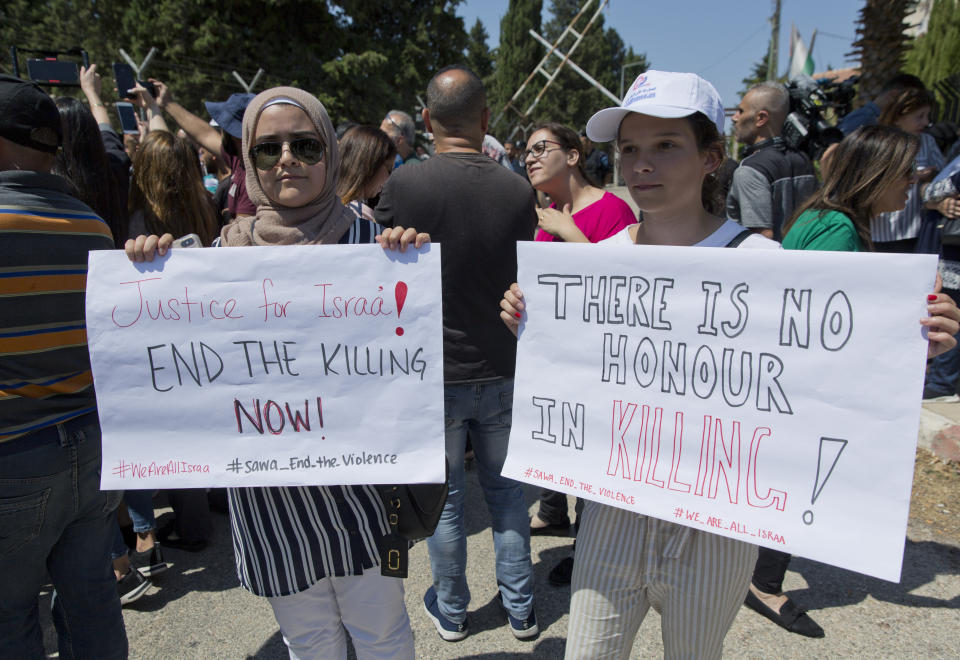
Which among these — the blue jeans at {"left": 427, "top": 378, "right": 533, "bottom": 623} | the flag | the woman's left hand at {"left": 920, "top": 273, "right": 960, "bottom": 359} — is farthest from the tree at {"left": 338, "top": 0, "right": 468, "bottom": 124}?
the woman's left hand at {"left": 920, "top": 273, "right": 960, "bottom": 359}

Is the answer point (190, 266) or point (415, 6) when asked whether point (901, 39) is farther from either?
point (415, 6)

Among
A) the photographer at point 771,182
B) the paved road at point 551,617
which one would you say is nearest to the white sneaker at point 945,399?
the paved road at point 551,617

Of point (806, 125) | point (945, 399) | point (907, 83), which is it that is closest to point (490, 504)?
point (806, 125)

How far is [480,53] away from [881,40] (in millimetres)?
54281

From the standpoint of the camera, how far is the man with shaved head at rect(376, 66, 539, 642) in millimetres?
2141

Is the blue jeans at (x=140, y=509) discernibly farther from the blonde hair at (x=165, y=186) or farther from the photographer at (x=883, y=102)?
the photographer at (x=883, y=102)

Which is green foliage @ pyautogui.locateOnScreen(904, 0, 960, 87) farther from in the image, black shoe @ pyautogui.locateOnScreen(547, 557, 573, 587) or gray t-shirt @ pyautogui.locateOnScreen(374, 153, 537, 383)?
black shoe @ pyautogui.locateOnScreen(547, 557, 573, 587)

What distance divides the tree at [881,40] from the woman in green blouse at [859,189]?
7678mm

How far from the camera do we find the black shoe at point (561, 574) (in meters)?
2.76

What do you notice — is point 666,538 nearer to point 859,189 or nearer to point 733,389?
point 733,389

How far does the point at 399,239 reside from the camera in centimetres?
153

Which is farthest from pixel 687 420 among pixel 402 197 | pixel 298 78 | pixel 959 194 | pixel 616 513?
pixel 298 78

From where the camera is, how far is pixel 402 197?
216cm

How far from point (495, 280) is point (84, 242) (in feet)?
4.35
